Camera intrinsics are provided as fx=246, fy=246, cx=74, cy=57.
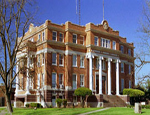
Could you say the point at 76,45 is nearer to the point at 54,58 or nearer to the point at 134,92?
the point at 54,58

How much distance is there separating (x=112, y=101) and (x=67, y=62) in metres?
10.2

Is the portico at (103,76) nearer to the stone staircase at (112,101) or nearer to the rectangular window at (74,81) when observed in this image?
the stone staircase at (112,101)

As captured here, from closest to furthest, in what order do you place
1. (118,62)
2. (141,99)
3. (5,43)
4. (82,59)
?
(5,43) → (82,59) → (118,62) → (141,99)

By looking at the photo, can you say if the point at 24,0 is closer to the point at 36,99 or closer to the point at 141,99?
the point at 36,99

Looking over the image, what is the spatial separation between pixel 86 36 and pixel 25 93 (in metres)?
14.1

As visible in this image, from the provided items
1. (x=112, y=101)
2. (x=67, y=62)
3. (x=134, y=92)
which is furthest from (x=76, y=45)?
(x=134, y=92)

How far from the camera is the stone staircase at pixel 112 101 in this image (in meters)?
40.4

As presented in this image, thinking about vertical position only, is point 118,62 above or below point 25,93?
above

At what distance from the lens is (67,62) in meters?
39.8

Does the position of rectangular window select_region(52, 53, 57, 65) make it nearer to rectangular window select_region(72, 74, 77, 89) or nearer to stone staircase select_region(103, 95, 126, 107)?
rectangular window select_region(72, 74, 77, 89)

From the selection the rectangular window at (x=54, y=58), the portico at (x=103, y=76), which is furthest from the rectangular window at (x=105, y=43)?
the rectangular window at (x=54, y=58)

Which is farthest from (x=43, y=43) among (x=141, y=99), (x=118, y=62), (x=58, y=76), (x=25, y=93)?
(x=141, y=99)

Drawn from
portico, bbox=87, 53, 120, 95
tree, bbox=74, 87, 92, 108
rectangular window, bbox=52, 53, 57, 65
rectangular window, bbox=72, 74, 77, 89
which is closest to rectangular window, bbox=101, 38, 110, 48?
portico, bbox=87, 53, 120, 95

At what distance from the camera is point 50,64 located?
126ft
